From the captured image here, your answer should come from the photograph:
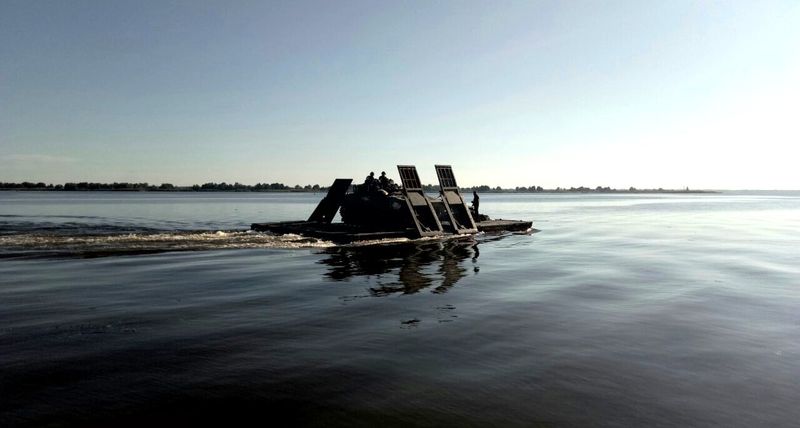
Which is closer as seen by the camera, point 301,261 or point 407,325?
point 407,325

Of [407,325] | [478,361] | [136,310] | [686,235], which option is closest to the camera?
[478,361]

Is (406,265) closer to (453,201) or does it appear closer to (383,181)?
(383,181)

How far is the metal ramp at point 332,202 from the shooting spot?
32562mm

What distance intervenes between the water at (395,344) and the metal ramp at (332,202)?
15064mm

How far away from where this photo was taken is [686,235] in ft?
105

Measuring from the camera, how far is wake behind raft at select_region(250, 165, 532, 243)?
2814 cm

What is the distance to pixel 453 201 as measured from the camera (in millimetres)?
31375

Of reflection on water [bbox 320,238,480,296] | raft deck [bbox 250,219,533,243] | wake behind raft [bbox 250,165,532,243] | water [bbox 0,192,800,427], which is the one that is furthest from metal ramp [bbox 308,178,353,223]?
water [bbox 0,192,800,427]

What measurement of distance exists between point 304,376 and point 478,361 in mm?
2642

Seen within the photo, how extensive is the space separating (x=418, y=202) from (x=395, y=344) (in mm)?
21085

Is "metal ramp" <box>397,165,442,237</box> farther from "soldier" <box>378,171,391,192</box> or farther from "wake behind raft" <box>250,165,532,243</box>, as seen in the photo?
"soldier" <box>378,171,391,192</box>

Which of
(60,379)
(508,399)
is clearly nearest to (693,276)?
(508,399)

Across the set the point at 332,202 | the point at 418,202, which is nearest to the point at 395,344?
the point at 418,202

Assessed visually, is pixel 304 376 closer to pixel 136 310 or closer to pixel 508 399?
pixel 508 399
